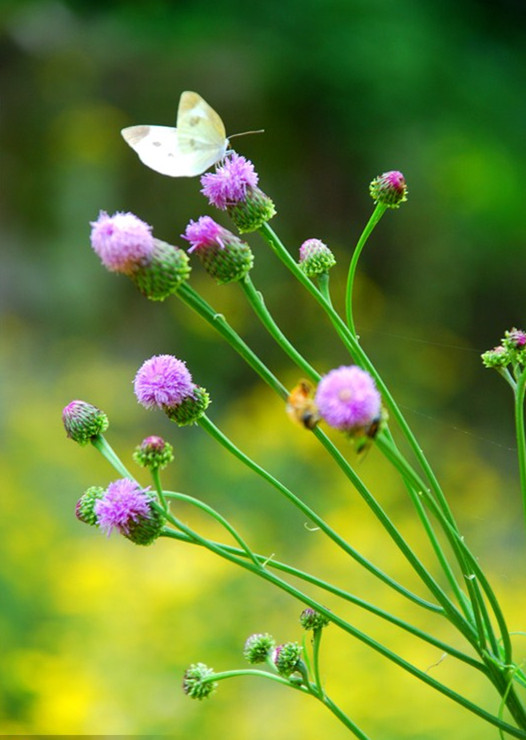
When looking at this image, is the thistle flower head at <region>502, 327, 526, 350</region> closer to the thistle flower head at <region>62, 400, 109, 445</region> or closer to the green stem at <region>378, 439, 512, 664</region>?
the green stem at <region>378, 439, 512, 664</region>

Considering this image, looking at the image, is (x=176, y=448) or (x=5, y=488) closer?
(x=5, y=488)

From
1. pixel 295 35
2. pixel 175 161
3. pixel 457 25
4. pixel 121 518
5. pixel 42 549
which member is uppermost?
pixel 457 25

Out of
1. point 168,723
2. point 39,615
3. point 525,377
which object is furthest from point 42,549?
point 525,377

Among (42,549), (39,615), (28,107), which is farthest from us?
(28,107)

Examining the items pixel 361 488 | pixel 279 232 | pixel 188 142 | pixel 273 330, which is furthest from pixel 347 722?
pixel 279 232

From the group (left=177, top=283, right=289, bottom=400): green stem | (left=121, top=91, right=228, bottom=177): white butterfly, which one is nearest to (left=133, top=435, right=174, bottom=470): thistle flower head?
(left=177, top=283, right=289, bottom=400): green stem

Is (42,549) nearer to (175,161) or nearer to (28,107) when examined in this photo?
(175,161)

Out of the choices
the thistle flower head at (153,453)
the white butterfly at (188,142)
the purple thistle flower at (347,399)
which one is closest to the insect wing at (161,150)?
the white butterfly at (188,142)

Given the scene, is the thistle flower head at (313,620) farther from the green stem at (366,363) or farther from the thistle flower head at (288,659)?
the green stem at (366,363)
